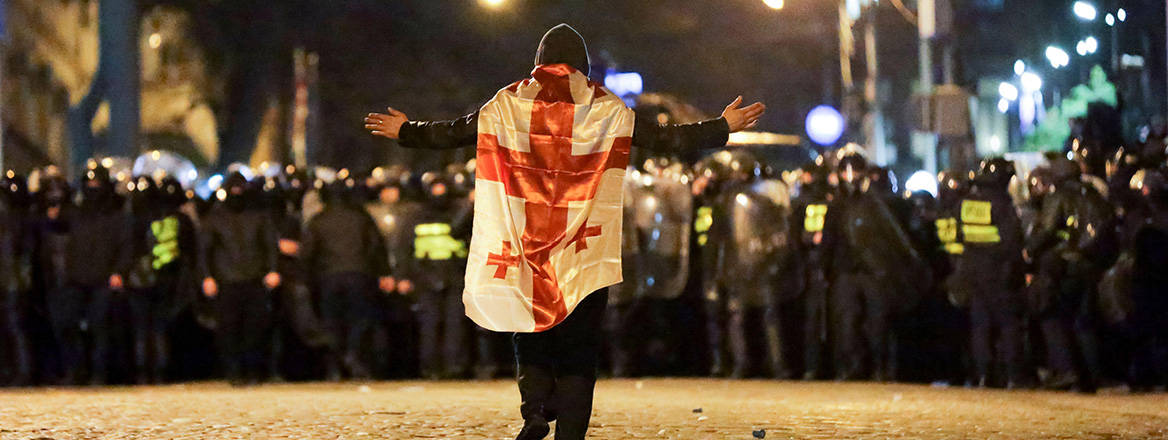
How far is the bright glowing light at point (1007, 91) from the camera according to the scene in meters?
46.9

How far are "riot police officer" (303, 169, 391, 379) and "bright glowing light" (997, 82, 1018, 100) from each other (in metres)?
34.6

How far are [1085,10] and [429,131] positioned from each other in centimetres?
3069

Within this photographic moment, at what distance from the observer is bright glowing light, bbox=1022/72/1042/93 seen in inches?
1748

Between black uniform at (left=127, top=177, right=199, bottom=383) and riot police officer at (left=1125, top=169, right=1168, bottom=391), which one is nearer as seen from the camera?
riot police officer at (left=1125, top=169, right=1168, bottom=391)

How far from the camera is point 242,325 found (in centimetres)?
1505

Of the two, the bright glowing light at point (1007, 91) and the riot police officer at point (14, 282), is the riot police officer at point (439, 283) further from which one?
the bright glowing light at point (1007, 91)

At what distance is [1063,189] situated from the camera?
13414 millimetres

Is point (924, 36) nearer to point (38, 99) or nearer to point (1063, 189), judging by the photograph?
point (1063, 189)

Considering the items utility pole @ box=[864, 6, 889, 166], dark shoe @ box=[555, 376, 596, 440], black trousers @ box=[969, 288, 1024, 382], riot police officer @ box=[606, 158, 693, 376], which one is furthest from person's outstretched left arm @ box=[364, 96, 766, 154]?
utility pole @ box=[864, 6, 889, 166]

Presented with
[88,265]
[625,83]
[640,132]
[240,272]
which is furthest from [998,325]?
[625,83]

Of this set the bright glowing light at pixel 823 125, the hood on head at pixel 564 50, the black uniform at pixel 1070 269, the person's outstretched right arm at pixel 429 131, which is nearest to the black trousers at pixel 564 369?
the person's outstretched right arm at pixel 429 131

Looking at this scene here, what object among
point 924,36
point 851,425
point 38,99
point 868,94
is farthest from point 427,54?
point 851,425

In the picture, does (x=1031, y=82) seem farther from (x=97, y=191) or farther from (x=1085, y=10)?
(x=97, y=191)

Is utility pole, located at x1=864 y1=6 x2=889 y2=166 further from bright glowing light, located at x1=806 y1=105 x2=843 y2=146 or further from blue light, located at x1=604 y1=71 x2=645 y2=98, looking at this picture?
blue light, located at x1=604 y1=71 x2=645 y2=98
